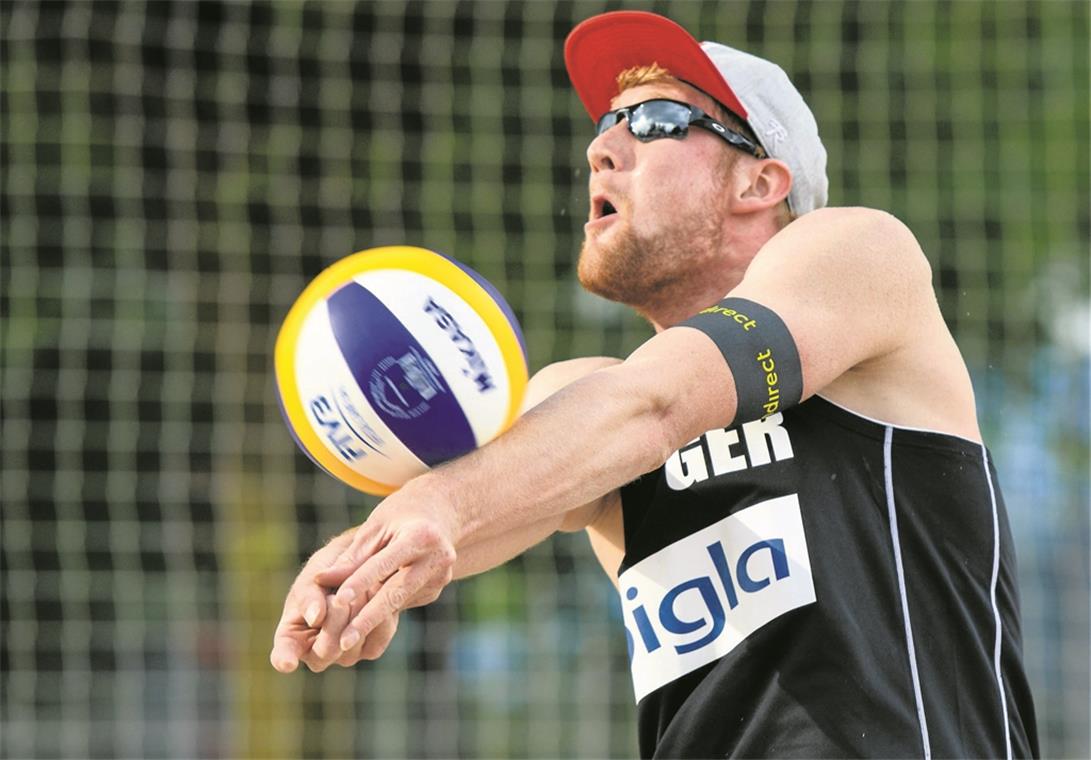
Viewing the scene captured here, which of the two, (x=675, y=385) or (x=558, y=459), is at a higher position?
(x=675, y=385)

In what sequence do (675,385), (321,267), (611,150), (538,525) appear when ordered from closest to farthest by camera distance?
(675,385), (538,525), (611,150), (321,267)

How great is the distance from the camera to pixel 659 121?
117 inches

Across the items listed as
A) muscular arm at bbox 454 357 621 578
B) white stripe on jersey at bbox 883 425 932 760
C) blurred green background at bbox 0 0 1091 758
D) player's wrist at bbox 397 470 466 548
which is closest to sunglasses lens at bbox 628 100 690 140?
muscular arm at bbox 454 357 621 578

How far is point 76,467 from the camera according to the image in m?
8.38

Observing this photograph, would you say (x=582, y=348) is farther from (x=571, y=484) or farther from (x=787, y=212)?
(x=571, y=484)

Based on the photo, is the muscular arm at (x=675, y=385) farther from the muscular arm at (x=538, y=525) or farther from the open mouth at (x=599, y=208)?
the open mouth at (x=599, y=208)

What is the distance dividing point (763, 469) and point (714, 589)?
22 cm

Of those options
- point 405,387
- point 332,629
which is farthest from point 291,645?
point 405,387

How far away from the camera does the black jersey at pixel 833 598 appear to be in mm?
2482

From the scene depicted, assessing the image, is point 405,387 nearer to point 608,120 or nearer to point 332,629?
point 332,629

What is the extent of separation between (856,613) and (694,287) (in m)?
0.74

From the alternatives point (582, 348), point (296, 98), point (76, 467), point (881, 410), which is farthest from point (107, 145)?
point (881, 410)

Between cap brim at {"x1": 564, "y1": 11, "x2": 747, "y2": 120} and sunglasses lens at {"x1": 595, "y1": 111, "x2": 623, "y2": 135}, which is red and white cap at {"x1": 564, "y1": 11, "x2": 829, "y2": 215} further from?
sunglasses lens at {"x1": 595, "y1": 111, "x2": 623, "y2": 135}

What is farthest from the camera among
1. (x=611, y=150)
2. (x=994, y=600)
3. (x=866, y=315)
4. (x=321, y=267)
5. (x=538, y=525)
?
(x=321, y=267)
